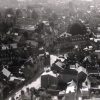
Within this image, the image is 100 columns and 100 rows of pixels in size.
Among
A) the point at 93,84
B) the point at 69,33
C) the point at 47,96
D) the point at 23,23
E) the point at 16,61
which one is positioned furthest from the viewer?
the point at 23,23

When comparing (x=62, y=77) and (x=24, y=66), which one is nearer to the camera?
(x=62, y=77)

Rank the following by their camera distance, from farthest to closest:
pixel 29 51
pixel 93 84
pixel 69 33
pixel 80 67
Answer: pixel 69 33 → pixel 29 51 → pixel 80 67 → pixel 93 84

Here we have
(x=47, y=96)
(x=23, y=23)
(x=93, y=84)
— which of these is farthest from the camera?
(x=23, y=23)

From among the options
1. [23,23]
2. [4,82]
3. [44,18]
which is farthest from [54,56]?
[44,18]

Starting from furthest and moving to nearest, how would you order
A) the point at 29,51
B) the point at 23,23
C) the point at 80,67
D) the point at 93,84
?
1. the point at 23,23
2. the point at 29,51
3. the point at 80,67
4. the point at 93,84

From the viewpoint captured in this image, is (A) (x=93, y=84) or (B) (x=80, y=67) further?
(B) (x=80, y=67)

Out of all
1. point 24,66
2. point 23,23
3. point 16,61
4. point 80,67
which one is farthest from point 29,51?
point 23,23

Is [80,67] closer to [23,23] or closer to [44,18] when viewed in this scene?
[23,23]

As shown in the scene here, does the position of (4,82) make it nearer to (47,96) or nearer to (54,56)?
(47,96)

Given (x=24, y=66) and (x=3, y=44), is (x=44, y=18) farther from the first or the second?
(x=24, y=66)
